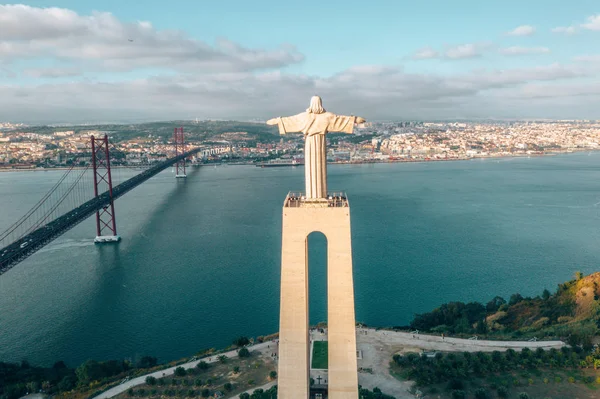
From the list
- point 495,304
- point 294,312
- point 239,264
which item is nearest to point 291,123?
point 294,312

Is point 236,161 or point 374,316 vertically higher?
point 236,161

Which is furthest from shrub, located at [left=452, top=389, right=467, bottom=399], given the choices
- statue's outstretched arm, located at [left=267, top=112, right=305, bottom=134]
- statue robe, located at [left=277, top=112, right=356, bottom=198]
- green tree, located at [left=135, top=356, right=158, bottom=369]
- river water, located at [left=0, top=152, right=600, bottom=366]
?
green tree, located at [left=135, top=356, right=158, bottom=369]

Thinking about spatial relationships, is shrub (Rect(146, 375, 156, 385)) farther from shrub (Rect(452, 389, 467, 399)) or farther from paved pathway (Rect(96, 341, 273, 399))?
shrub (Rect(452, 389, 467, 399))

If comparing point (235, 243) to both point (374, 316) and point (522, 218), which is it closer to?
point (374, 316)

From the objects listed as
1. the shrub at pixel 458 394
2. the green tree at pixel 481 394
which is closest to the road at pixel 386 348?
the shrub at pixel 458 394

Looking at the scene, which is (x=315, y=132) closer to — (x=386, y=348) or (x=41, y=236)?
(x=386, y=348)

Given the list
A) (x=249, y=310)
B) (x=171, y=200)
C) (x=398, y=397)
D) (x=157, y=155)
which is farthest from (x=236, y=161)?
(x=398, y=397)
